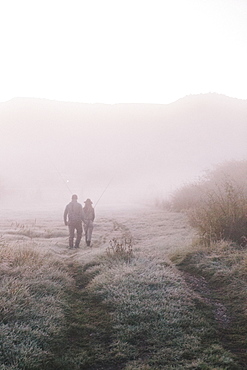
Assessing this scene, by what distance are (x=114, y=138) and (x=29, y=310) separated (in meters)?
168

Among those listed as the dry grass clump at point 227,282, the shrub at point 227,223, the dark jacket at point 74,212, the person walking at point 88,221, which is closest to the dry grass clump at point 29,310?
the dry grass clump at point 227,282

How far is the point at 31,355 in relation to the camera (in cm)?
426

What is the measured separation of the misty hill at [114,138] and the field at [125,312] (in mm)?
89638

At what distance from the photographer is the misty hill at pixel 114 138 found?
12306 centimetres

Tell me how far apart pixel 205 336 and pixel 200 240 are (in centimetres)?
574

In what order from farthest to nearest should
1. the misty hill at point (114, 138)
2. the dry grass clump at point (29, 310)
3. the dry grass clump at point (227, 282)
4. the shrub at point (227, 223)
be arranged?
the misty hill at point (114, 138), the shrub at point (227, 223), the dry grass clump at point (227, 282), the dry grass clump at point (29, 310)

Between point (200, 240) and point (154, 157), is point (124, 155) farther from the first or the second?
point (200, 240)

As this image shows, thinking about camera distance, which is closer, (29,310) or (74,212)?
(29,310)

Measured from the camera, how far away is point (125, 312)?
227 inches

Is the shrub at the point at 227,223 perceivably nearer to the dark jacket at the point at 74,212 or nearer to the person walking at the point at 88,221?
the person walking at the point at 88,221

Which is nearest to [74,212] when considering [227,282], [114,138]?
[227,282]

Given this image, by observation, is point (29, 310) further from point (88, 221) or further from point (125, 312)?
point (88, 221)

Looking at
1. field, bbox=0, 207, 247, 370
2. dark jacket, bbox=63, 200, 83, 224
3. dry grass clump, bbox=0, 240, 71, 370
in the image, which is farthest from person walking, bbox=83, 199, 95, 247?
dry grass clump, bbox=0, 240, 71, 370

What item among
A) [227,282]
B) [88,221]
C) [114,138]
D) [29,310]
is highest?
[114,138]
